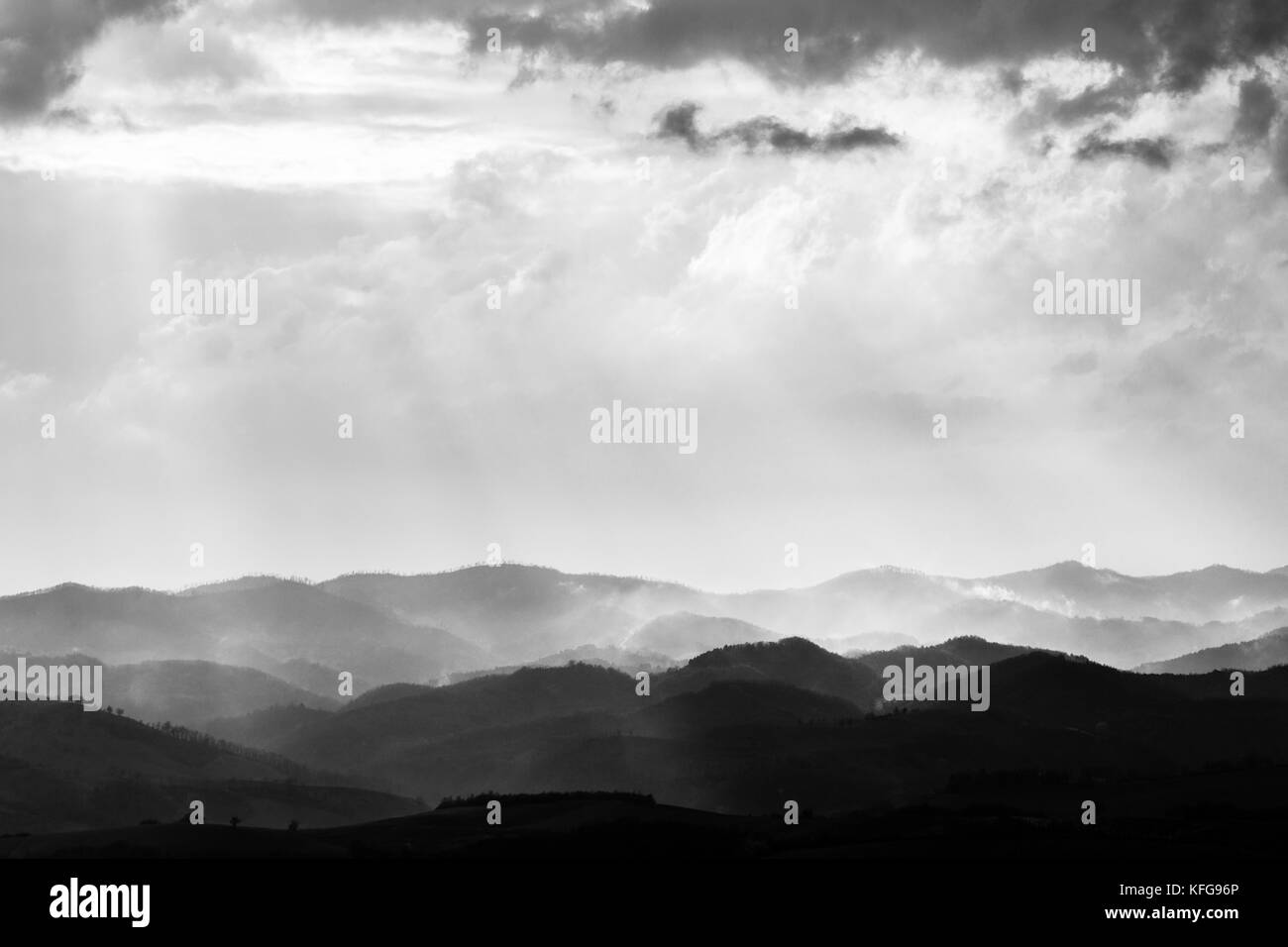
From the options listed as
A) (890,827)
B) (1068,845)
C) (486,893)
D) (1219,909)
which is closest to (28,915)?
(486,893)

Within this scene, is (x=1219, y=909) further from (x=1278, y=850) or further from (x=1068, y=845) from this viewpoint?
(x=1278, y=850)

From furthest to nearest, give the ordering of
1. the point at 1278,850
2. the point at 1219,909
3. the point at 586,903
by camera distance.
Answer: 1. the point at 1278,850
2. the point at 586,903
3. the point at 1219,909

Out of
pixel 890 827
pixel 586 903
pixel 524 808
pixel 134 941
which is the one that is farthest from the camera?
pixel 524 808

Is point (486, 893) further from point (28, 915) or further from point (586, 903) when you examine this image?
point (28, 915)

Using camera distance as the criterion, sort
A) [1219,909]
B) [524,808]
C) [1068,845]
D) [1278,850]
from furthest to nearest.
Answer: [524,808]
[1278,850]
[1068,845]
[1219,909]

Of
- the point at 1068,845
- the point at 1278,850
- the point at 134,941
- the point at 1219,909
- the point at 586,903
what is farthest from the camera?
the point at 1278,850

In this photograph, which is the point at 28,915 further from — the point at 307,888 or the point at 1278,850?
the point at 1278,850

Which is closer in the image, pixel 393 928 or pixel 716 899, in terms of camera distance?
pixel 393 928

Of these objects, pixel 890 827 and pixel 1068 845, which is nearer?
pixel 1068 845

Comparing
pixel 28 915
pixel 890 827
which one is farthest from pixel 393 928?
pixel 890 827
